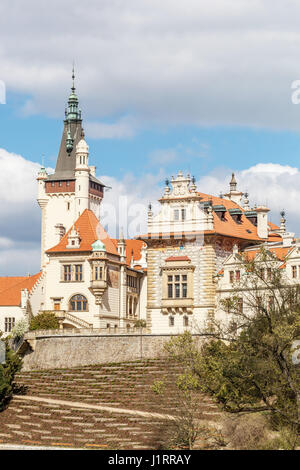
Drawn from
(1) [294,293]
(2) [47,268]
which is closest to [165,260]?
(2) [47,268]

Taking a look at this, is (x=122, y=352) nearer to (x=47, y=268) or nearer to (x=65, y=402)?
(x=65, y=402)

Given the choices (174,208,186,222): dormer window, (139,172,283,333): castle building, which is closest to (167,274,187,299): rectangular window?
(139,172,283,333): castle building

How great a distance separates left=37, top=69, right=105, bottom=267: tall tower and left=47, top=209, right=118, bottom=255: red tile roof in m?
9.83

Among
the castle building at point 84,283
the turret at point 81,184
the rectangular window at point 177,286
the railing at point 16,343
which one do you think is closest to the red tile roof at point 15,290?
the castle building at point 84,283

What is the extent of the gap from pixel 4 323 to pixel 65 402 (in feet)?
92.7

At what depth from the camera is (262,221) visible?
81.8 meters

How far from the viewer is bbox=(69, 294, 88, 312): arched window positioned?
8619cm

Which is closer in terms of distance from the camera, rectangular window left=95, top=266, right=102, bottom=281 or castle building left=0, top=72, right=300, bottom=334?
castle building left=0, top=72, right=300, bottom=334

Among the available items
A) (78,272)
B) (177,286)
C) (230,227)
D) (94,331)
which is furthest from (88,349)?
(230,227)

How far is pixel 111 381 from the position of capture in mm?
67812

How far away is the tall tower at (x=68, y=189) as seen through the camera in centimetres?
10344

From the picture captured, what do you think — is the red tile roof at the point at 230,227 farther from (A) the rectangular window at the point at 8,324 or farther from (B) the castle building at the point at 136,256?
(A) the rectangular window at the point at 8,324

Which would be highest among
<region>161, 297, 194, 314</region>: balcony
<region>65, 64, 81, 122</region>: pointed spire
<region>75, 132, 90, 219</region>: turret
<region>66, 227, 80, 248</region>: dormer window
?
<region>65, 64, 81, 122</region>: pointed spire

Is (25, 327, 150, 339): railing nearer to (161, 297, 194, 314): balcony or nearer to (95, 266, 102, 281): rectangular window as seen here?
(161, 297, 194, 314): balcony
